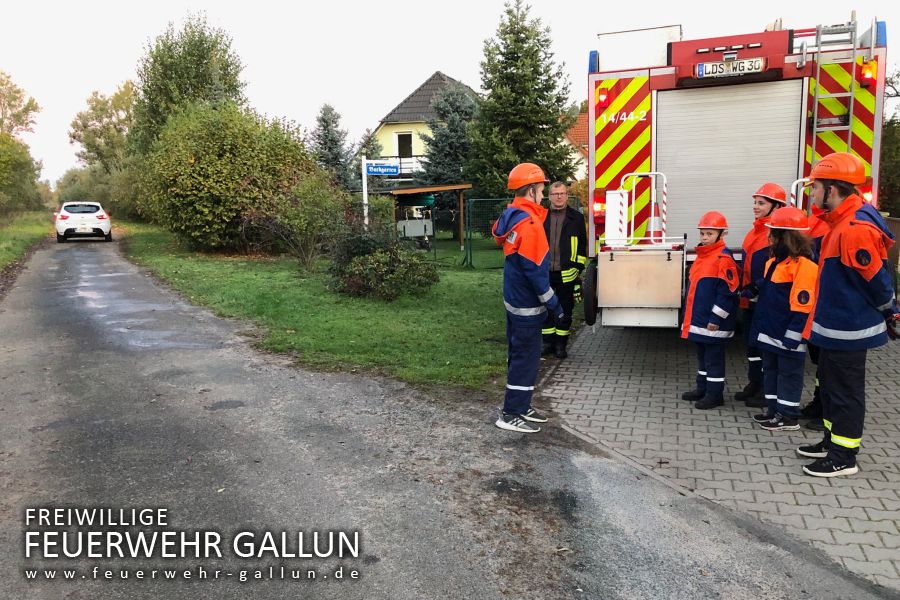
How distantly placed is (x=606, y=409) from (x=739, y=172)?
2.98 meters

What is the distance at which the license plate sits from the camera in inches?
257

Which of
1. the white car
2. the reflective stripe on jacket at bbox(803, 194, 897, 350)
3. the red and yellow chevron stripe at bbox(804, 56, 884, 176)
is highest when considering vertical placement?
the red and yellow chevron stripe at bbox(804, 56, 884, 176)

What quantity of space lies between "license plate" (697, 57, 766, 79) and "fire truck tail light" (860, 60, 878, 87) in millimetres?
830

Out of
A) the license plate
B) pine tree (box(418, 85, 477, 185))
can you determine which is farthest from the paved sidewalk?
pine tree (box(418, 85, 477, 185))

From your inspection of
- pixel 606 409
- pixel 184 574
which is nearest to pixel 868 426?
pixel 606 409

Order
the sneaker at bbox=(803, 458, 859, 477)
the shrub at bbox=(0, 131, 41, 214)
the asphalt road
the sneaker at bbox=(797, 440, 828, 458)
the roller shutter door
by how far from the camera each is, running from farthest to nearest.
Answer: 1. the shrub at bbox=(0, 131, 41, 214)
2. the roller shutter door
3. the sneaker at bbox=(797, 440, 828, 458)
4. the sneaker at bbox=(803, 458, 859, 477)
5. the asphalt road

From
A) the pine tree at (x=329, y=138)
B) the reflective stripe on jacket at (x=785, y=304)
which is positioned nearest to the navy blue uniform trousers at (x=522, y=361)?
the reflective stripe on jacket at (x=785, y=304)

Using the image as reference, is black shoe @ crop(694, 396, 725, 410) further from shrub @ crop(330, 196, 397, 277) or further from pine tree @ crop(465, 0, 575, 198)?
pine tree @ crop(465, 0, 575, 198)

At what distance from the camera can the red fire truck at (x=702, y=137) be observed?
19.7 feet

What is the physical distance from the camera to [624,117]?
281 inches

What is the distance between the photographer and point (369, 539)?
3.40m

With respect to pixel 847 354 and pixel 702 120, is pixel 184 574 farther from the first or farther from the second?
pixel 702 120

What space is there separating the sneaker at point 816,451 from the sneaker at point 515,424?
173 cm

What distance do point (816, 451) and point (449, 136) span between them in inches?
1010
